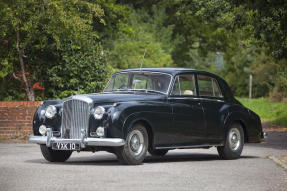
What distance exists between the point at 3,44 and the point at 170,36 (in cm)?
3123

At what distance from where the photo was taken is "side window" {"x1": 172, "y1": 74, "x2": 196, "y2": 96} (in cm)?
1348

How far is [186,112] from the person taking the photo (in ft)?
44.2

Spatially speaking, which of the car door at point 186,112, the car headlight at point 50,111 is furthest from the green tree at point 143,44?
the car headlight at point 50,111

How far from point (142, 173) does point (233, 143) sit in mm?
4282

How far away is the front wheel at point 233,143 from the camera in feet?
47.3

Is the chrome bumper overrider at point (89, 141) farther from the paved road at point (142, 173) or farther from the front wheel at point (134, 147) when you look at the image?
the paved road at point (142, 173)

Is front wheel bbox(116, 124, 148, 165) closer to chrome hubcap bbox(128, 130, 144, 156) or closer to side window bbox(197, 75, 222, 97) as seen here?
chrome hubcap bbox(128, 130, 144, 156)

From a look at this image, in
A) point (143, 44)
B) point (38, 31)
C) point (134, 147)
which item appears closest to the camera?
point (134, 147)

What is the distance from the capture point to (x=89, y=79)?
2239 cm

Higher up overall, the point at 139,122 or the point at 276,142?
Answer: the point at 139,122

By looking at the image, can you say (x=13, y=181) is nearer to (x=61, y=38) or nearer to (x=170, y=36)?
(x=61, y=38)

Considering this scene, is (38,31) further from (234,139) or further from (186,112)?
(186,112)

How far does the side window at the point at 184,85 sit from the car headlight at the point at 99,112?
1.92 meters

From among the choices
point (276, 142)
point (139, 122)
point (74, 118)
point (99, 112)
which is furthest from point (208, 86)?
point (276, 142)
